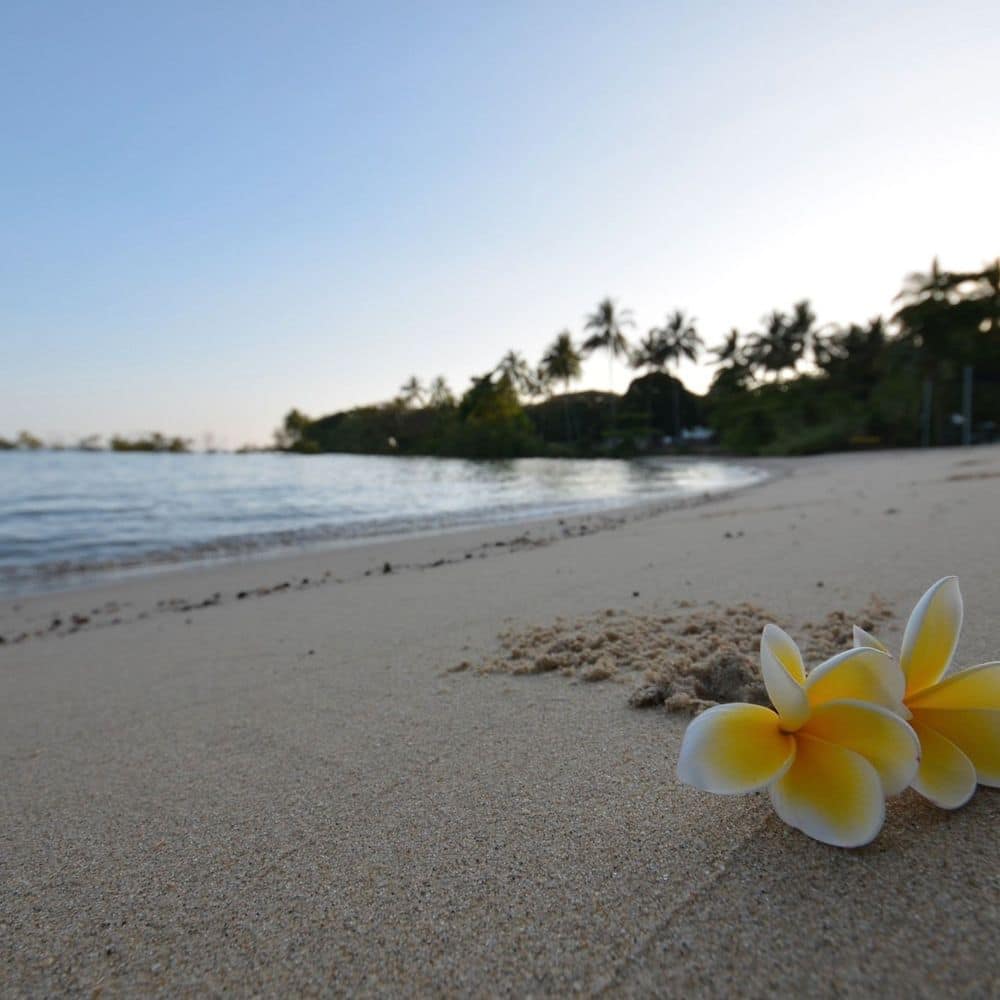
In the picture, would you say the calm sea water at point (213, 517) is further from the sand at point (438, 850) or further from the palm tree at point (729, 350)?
the palm tree at point (729, 350)

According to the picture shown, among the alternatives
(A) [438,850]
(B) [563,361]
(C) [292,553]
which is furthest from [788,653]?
(B) [563,361]

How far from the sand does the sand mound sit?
0.19 ft

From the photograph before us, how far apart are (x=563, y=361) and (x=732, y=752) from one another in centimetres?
Result: 5444

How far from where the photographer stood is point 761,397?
3778 cm

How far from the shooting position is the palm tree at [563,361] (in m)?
53.4

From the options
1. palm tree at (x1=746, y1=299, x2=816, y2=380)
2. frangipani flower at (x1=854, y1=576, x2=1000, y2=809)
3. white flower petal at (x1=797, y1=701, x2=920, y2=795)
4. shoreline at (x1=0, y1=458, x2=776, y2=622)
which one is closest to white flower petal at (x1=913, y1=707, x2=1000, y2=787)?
frangipani flower at (x1=854, y1=576, x2=1000, y2=809)

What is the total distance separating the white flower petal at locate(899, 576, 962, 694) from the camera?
745 millimetres

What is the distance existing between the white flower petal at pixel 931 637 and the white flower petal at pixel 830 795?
162 mm

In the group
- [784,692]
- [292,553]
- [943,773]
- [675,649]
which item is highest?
[784,692]

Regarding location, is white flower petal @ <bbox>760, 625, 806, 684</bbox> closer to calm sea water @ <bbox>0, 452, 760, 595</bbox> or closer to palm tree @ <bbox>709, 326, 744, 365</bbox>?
calm sea water @ <bbox>0, 452, 760, 595</bbox>

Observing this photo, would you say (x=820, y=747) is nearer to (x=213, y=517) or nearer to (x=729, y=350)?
(x=213, y=517)

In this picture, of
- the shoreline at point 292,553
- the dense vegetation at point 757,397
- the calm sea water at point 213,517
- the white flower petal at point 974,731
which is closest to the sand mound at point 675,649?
the white flower petal at point 974,731

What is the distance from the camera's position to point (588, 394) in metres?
61.8

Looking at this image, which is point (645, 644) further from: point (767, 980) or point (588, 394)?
point (588, 394)
